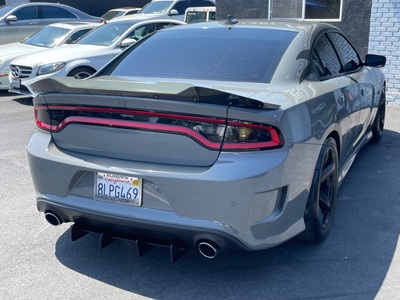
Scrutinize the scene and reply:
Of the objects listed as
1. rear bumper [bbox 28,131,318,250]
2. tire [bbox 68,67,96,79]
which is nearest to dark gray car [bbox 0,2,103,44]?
tire [bbox 68,67,96,79]

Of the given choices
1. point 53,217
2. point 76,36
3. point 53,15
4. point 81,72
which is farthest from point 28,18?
point 53,217

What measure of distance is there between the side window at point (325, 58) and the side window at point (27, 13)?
1102cm

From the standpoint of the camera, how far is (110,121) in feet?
10.2

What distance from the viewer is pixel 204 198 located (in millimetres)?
2893

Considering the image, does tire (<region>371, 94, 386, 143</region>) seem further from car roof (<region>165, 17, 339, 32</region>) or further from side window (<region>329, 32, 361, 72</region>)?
car roof (<region>165, 17, 339, 32</region>)

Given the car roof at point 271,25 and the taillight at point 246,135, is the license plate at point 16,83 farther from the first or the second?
the taillight at point 246,135

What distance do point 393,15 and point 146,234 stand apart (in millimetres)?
7543

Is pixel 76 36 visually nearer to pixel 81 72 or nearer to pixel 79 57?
pixel 79 57

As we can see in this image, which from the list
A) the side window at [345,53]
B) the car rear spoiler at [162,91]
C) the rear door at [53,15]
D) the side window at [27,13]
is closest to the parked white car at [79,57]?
the rear door at [53,15]

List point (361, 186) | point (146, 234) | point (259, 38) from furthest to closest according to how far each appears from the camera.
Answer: point (361, 186) < point (259, 38) < point (146, 234)

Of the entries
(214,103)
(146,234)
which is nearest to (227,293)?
(146,234)

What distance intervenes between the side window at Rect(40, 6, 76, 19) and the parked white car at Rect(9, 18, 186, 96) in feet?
13.6

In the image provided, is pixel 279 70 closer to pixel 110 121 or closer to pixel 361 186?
pixel 110 121

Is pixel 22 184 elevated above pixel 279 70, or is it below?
below
